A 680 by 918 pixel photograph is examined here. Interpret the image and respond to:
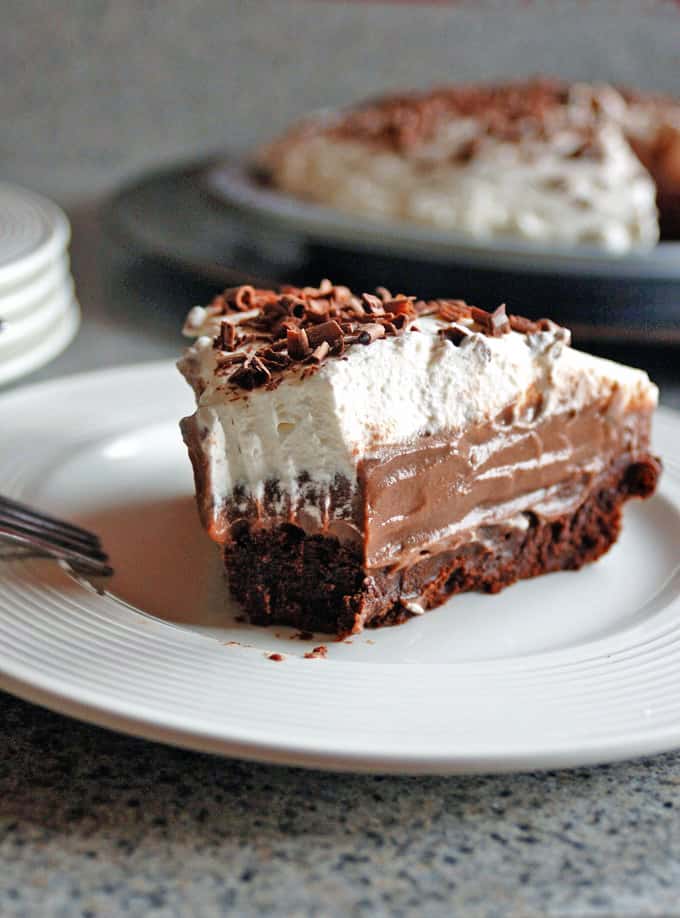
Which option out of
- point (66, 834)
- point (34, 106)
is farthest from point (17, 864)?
point (34, 106)

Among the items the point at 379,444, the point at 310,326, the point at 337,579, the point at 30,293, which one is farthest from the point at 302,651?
the point at 30,293

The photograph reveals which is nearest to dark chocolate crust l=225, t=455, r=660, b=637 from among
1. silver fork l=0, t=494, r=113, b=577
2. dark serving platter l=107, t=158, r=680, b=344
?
silver fork l=0, t=494, r=113, b=577

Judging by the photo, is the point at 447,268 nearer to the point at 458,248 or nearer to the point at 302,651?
the point at 458,248

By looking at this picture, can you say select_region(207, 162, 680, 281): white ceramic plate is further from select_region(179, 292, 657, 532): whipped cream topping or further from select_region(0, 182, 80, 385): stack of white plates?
select_region(179, 292, 657, 532): whipped cream topping

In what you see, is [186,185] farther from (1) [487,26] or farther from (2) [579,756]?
(2) [579,756]

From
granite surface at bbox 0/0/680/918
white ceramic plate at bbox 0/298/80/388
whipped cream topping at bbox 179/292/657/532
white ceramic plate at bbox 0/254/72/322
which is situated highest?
whipped cream topping at bbox 179/292/657/532
